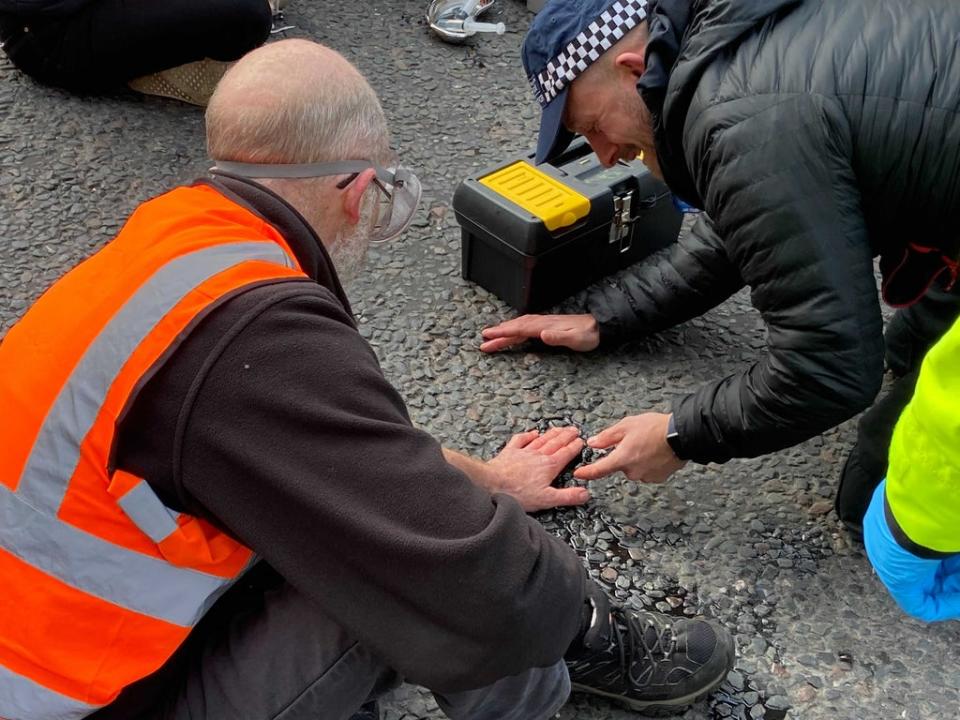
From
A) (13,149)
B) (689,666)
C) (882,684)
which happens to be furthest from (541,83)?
(13,149)

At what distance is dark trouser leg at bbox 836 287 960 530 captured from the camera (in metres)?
2.39

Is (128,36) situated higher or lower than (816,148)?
lower

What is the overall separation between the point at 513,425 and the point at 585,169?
2.84 feet

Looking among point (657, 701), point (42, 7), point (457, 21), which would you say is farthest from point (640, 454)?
point (42, 7)

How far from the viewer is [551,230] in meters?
2.92

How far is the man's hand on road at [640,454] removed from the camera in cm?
245

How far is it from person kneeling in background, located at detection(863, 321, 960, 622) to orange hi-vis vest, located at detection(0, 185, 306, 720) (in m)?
0.94

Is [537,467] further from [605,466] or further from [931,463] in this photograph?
[931,463]

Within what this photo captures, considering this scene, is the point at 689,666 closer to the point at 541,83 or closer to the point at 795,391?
the point at 795,391

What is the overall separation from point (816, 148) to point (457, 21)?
3.04m

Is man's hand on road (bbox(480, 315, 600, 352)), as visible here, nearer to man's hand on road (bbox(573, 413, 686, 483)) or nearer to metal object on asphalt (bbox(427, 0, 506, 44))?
man's hand on road (bbox(573, 413, 686, 483))

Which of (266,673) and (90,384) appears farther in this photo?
(266,673)

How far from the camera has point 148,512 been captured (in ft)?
4.59

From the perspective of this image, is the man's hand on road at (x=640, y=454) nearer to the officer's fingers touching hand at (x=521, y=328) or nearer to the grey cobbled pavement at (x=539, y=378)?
the grey cobbled pavement at (x=539, y=378)
